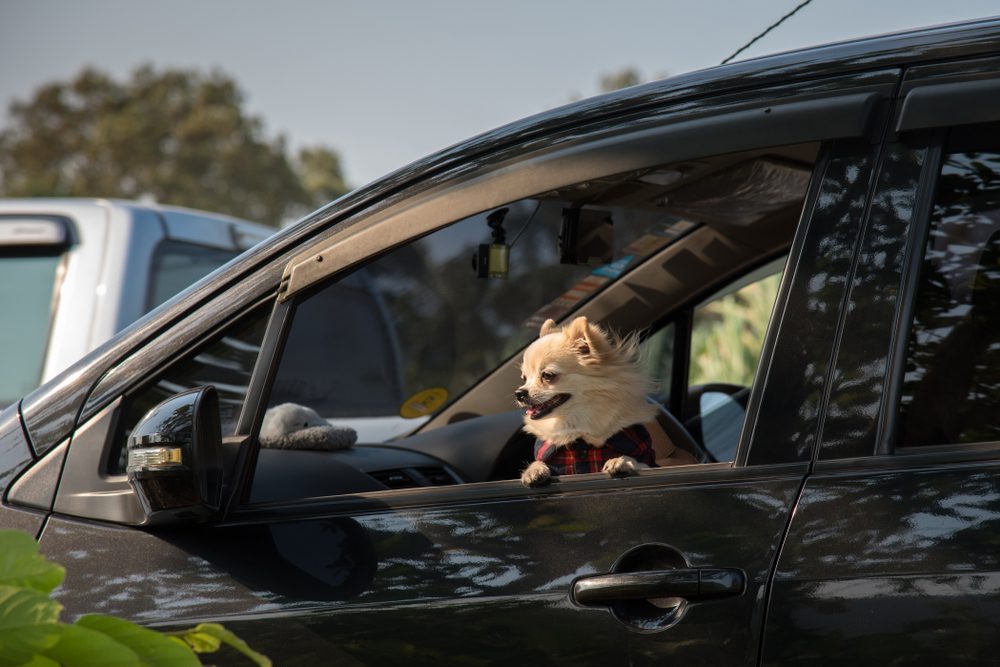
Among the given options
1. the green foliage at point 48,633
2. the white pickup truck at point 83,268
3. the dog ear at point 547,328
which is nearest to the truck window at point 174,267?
the white pickup truck at point 83,268

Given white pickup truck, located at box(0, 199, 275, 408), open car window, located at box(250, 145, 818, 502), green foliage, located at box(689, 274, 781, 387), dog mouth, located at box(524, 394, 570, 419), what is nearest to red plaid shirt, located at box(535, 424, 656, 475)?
dog mouth, located at box(524, 394, 570, 419)

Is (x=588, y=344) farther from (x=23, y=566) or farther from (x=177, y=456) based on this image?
(x=23, y=566)

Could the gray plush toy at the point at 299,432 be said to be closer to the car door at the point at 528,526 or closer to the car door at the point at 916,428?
the car door at the point at 528,526

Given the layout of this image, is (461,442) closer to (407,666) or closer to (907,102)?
(407,666)

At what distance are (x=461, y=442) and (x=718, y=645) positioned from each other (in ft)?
5.68

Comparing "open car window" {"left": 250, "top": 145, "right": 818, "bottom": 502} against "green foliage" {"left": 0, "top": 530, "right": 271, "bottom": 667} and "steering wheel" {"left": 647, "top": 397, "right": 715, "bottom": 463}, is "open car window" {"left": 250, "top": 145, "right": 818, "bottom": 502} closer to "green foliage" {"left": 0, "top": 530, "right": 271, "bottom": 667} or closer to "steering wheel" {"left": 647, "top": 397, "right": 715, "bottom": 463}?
"steering wheel" {"left": 647, "top": 397, "right": 715, "bottom": 463}

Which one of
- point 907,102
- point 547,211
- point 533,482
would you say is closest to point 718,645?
point 533,482

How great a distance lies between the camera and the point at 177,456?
1.88m

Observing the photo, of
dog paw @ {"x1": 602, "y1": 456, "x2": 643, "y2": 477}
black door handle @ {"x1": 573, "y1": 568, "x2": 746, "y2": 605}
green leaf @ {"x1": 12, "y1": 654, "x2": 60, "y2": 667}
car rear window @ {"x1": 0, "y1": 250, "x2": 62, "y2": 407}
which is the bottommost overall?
green leaf @ {"x1": 12, "y1": 654, "x2": 60, "y2": 667}

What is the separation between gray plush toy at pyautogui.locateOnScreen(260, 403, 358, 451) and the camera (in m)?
2.79

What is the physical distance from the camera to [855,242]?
5.89 ft

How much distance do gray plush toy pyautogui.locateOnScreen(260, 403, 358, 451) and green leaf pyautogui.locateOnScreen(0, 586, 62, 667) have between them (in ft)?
5.65

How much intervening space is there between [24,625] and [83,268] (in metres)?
4.26

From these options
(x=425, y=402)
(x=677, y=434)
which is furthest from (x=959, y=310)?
(x=425, y=402)
